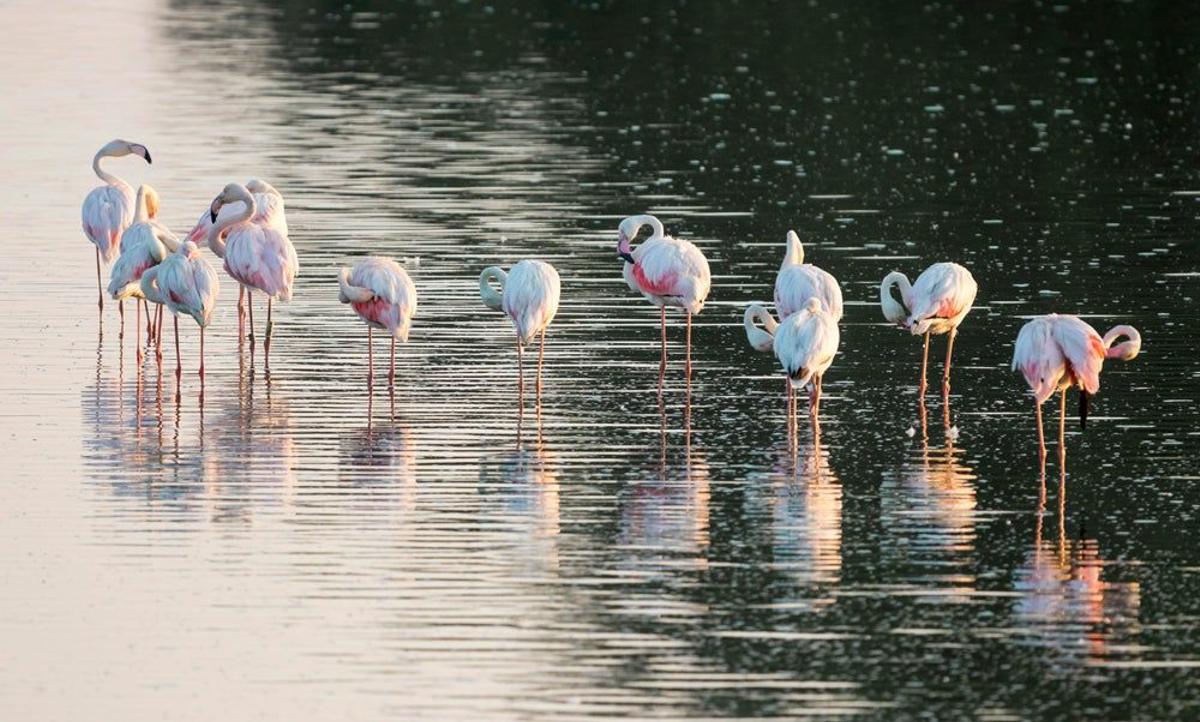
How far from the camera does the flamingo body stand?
51.3ft

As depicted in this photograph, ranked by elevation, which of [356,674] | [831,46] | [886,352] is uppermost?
[831,46]

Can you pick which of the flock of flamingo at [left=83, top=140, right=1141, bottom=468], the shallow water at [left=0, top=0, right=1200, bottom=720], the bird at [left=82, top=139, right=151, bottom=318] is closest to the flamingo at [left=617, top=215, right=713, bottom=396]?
the flock of flamingo at [left=83, top=140, right=1141, bottom=468]

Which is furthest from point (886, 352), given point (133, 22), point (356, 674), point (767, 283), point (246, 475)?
point (133, 22)

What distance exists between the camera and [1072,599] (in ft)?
35.0

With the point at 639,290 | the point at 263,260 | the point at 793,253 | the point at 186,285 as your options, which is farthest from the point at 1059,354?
the point at 263,260

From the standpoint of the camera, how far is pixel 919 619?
10.4 meters

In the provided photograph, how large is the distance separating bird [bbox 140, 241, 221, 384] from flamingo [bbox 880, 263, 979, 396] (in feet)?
14.4

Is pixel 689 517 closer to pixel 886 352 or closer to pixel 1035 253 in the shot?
pixel 886 352

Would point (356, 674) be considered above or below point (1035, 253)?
below

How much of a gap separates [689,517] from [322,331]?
6.27 metres

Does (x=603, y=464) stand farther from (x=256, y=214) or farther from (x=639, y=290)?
(x=256, y=214)

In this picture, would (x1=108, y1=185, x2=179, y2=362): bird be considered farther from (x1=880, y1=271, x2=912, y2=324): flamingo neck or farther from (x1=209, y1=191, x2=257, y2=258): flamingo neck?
(x1=880, y1=271, x2=912, y2=324): flamingo neck

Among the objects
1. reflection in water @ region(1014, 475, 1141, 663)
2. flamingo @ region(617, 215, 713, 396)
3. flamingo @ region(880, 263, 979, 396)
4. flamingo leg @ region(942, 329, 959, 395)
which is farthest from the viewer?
flamingo @ region(617, 215, 713, 396)

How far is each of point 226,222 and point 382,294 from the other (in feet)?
7.05
